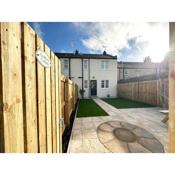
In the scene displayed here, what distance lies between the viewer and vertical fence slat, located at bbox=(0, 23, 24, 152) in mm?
661

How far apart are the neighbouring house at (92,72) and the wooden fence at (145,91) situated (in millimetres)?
2523

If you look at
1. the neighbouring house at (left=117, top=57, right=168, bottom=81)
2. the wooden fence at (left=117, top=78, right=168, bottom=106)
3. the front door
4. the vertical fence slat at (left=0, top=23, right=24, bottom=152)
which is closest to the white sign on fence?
the vertical fence slat at (left=0, top=23, right=24, bottom=152)

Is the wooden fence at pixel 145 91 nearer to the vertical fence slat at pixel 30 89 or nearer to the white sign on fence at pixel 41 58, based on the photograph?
the white sign on fence at pixel 41 58

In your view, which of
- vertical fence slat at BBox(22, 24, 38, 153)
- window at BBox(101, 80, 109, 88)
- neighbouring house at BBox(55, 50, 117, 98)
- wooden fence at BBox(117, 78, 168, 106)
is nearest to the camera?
vertical fence slat at BBox(22, 24, 38, 153)

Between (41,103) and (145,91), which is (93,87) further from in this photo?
(41,103)

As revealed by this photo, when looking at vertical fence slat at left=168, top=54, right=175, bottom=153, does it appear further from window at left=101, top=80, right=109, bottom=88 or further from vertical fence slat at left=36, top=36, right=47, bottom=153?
window at left=101, top=80, right=109, bottom=88

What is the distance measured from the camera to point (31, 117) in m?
0.99

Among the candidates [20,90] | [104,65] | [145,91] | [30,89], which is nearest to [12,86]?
[20,90]

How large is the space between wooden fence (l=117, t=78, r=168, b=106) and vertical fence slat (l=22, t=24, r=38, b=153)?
8942 mm

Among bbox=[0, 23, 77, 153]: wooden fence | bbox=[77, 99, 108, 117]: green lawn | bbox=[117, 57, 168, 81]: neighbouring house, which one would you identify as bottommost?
bbox=[77, 99, 108, 117]: green lawn

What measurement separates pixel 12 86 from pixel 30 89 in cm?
24

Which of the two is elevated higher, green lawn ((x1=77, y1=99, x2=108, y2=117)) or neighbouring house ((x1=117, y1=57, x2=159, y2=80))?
neighbouring house ((x1=117, y1=57, x2=159, y2=80))

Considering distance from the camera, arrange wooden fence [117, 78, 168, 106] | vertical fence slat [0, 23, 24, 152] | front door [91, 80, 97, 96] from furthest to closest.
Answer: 1. front door [91, 80, 97, 96]
2. wooden fence [117, 78, 168, 106]
3. vertical fence slat [0, 23, 24, 152]
